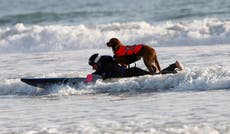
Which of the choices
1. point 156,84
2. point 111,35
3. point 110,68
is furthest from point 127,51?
point 111,35

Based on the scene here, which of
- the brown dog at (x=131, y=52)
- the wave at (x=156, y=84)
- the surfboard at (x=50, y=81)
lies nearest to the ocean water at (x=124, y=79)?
the wave at (x=156, y=84)

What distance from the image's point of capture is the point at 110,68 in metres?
15.1

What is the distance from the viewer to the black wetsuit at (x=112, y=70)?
15.0m

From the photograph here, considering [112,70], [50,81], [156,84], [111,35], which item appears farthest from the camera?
[111,35]

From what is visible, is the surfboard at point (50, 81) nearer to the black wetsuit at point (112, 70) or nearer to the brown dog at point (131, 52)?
the black wetsuit at point (112, 70)

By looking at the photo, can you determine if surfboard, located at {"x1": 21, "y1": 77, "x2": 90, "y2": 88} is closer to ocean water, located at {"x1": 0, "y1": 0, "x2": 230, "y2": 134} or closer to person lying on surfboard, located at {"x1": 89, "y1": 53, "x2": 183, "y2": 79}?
ocean water, located at {"x1": 0, "y1": 0, "x2": 230, "y2": 134}

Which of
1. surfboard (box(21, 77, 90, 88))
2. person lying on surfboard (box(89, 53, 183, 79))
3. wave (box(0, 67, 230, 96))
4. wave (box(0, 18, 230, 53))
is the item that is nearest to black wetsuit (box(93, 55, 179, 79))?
person lying on surfboard (box(89, 53, 183, 79))

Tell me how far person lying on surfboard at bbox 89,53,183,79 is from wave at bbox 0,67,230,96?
0.13 meters

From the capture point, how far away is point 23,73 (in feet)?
58.7

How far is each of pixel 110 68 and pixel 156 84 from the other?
103 centimetres

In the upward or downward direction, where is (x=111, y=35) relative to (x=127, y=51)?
downward

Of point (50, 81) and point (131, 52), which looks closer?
point (131, 52)

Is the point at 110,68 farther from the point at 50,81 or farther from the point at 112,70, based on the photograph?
the point at 50,81

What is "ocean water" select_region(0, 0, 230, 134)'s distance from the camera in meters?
11.0
